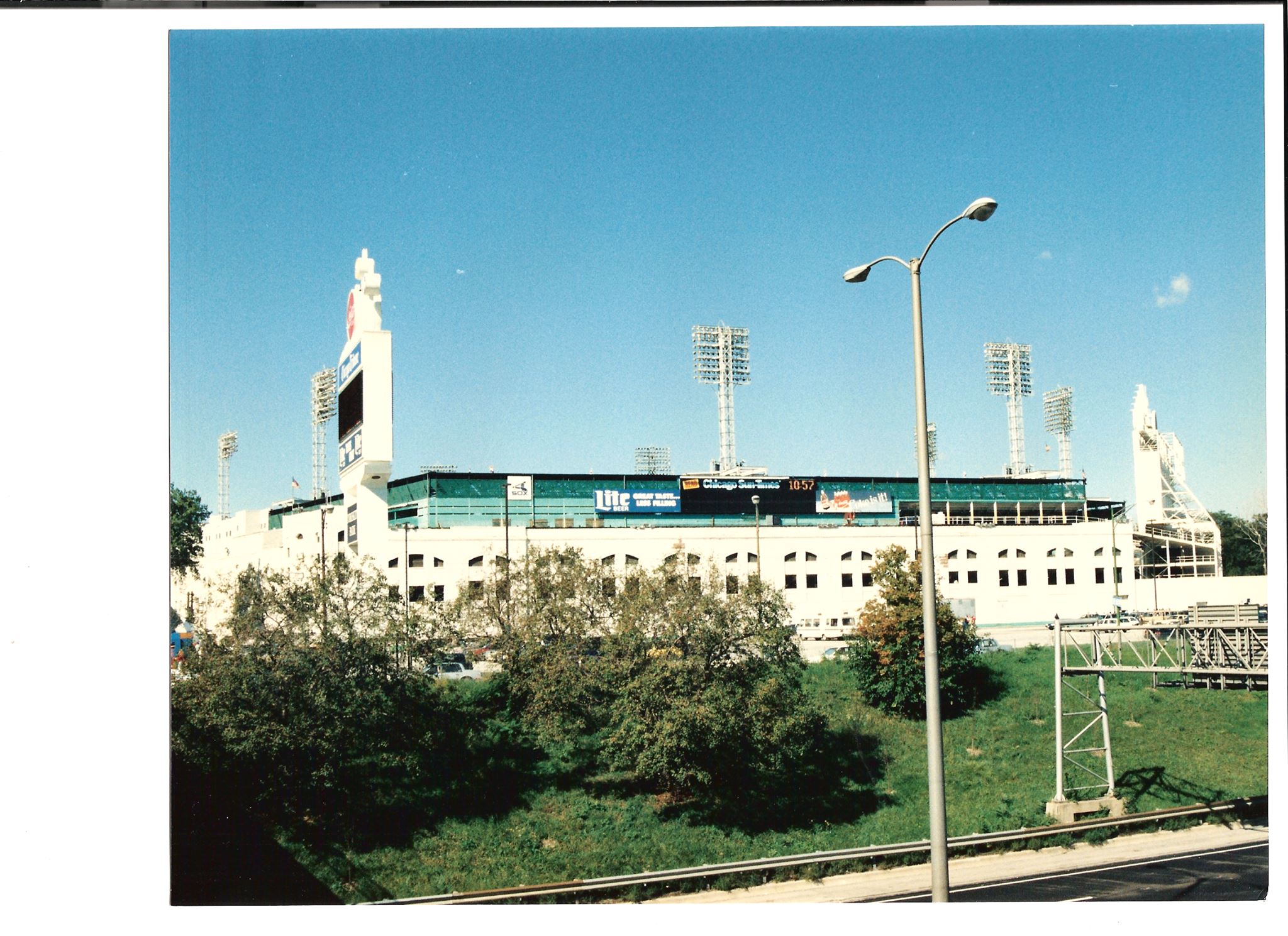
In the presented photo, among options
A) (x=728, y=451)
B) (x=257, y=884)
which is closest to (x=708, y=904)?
(x=257, y=884)

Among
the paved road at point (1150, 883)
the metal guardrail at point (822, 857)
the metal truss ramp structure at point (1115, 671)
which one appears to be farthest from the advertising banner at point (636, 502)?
the paved road at point (1150, 883)

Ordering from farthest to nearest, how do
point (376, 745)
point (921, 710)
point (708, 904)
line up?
point (921, 710)
point (376, 745)
point (708, 904)

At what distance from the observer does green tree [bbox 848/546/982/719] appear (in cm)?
2556

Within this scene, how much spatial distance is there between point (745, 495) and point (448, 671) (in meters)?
15.9

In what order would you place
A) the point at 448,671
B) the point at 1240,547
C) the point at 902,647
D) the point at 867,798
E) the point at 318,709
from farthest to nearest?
the point at 1240,547 → the point at 902,647 → the point at 448,671 → the point at 867,798 → the point at 318,709

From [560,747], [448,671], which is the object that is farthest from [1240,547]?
[448,671]

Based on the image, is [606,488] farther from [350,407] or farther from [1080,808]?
[1080,808]

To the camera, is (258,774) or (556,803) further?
(556,803)

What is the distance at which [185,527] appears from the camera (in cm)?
2802

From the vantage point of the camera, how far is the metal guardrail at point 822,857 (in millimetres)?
16156

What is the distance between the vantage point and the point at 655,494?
3534 centimetres

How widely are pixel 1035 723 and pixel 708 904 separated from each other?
14069mm

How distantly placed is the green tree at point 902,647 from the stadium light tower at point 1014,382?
1363 centimetres

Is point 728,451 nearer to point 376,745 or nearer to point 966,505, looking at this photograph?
point 966,505
